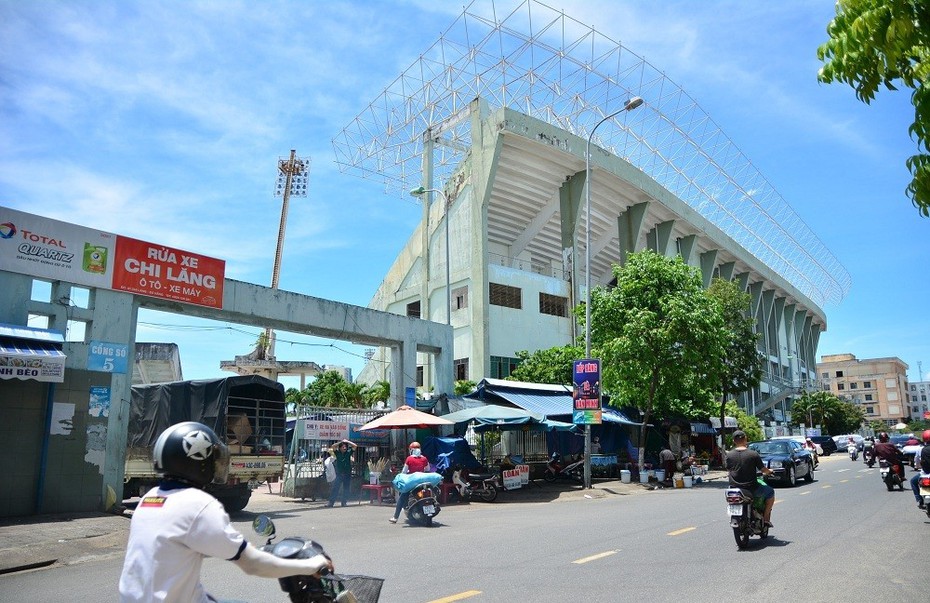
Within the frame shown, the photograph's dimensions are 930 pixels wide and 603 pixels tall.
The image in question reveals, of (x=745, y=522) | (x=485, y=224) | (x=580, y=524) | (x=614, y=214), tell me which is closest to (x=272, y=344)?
(x=485, y=224)

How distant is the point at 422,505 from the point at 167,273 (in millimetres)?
8592

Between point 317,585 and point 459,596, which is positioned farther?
point 459,596

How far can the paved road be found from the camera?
7.08 m

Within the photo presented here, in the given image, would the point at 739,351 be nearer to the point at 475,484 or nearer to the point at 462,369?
the point at 462,369

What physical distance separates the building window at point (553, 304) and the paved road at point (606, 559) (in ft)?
93.0

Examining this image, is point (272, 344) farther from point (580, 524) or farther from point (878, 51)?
point (878, 51)

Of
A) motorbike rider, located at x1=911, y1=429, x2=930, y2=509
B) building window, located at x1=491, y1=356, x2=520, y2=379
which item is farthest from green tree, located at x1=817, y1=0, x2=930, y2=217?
building window, located at x1=491, y1=356, x2=520, y2=379

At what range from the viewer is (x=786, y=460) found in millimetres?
22859

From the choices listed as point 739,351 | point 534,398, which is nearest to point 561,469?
point 534,398

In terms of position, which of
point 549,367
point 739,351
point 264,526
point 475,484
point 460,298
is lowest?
point 475,484

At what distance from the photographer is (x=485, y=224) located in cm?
4012

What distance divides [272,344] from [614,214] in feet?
97.1

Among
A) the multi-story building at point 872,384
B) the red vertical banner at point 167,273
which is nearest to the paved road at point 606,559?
the red vertical banner at point 167,273

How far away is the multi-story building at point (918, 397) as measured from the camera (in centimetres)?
14774
